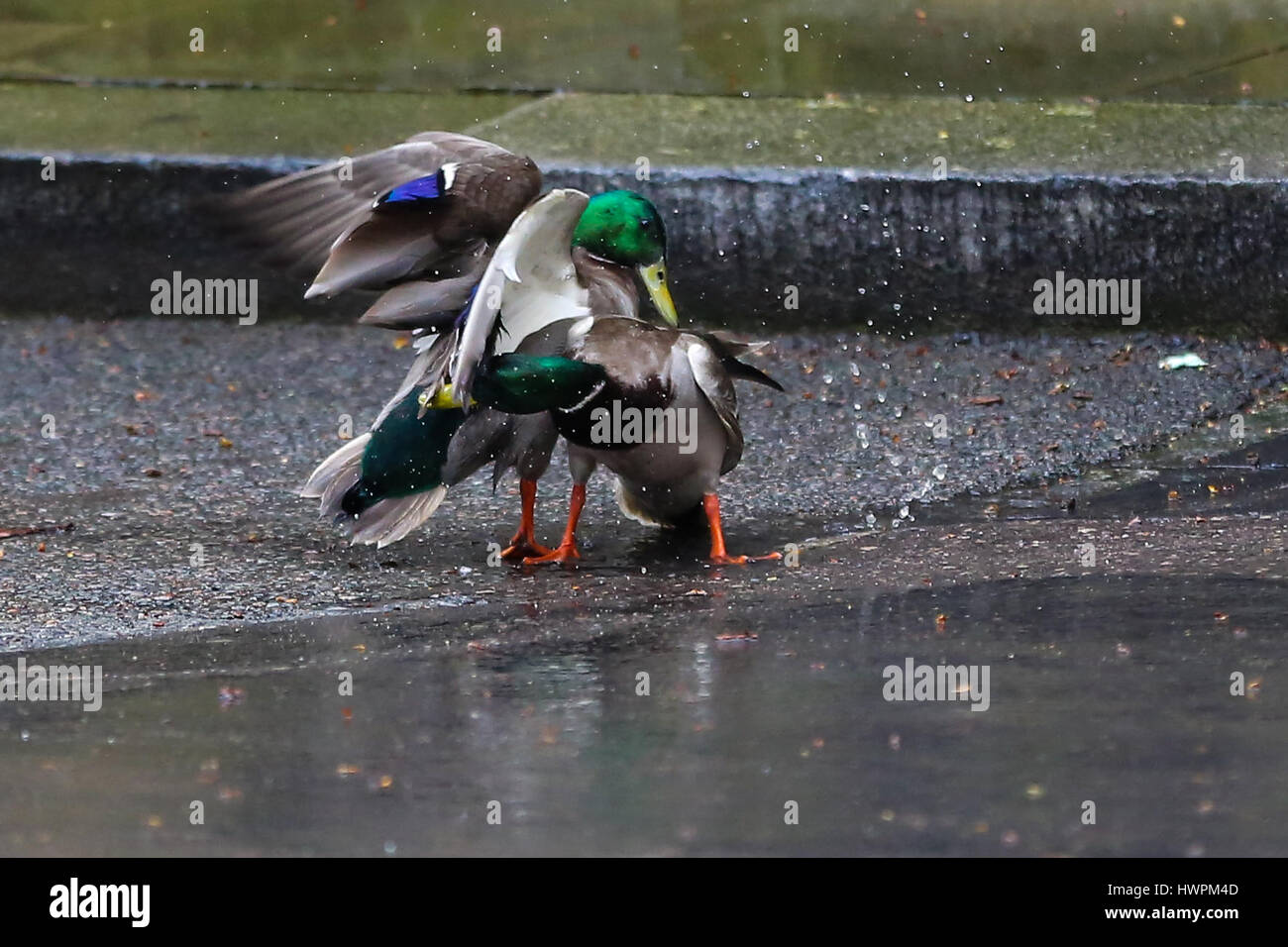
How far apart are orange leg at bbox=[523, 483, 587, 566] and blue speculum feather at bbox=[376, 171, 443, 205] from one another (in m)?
0.89

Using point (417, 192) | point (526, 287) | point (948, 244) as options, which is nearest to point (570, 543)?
point (526, 287)

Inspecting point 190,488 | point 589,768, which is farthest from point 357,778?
point 190,488

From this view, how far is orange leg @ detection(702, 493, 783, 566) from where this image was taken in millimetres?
5473

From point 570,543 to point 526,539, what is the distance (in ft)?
0.42

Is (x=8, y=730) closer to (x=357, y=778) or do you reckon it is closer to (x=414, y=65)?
(x=357, y=778)

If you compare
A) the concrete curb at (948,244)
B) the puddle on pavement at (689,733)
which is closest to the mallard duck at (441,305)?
the puddle on pavement at (689,733)

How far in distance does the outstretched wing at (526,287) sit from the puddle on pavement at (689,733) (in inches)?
26.8

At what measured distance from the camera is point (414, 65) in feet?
30.4

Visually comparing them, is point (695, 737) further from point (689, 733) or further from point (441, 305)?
point (441, 305)

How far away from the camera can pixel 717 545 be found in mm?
5496

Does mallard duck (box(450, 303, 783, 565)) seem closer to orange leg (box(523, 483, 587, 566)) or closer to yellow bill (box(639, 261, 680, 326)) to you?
orange leg (box(523, 483, 587, 566))

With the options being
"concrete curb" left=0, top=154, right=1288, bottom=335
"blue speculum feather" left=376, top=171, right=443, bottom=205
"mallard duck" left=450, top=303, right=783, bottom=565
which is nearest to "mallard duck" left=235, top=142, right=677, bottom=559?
"blue speculum feather" left=376, top=171, right=443, bottom=205

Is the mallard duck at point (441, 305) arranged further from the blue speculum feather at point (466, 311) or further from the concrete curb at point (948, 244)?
the concrete curb at point (948, 244)

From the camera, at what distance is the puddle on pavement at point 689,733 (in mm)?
3459
